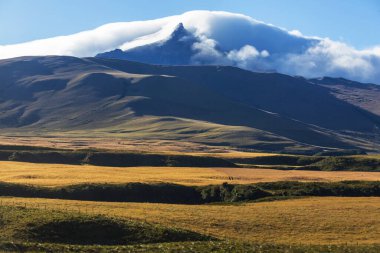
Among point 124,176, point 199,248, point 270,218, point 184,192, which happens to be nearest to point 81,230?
point 199,248

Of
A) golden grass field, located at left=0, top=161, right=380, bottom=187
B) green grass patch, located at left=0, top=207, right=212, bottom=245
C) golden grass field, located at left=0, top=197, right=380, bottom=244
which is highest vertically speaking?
green grass patch, located at left=0, top=207, right=212, bottom=245

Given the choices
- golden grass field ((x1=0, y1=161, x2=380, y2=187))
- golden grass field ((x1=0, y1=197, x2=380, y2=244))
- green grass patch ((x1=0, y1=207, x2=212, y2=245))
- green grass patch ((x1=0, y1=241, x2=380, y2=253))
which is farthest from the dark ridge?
green grass patch ((x1=0, y1=241, x2=380, y2=253))

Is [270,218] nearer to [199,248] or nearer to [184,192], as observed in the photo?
[199,248]

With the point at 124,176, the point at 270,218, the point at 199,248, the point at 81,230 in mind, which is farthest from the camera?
the point at 124,176

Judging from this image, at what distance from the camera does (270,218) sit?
192 feet

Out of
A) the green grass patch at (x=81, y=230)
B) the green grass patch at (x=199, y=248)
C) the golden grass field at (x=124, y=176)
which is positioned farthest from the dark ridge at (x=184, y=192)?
the green grass patch at (x=199, y=248)

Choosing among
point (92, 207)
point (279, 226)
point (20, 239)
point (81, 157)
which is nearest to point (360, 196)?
point (279, 226)

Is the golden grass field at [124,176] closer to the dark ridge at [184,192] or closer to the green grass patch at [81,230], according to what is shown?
the dark ridge at [184,192]

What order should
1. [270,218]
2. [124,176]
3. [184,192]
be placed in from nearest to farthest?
[270,218] → [184,192] → [124,176]

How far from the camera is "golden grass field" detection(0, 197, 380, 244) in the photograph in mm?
51500

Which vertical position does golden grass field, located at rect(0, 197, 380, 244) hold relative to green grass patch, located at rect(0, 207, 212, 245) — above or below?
below

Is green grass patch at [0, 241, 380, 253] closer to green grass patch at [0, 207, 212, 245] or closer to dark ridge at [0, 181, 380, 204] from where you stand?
green grass patch at [0, 207, 212, 245]

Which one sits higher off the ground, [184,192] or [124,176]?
[184,192]

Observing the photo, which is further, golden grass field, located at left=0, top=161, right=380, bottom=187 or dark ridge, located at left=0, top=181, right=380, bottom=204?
golden grass field, located at left=0, top=161, right=380, bottom=187
